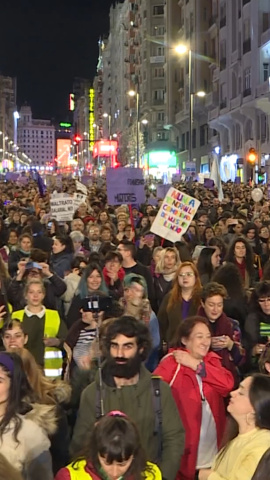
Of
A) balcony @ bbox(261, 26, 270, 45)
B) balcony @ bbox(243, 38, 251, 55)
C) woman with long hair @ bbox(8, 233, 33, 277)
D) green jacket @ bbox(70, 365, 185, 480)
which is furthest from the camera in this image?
balcony @ bbox(243, 38, 251, 55)

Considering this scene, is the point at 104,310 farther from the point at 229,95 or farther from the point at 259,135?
the point at 229,95

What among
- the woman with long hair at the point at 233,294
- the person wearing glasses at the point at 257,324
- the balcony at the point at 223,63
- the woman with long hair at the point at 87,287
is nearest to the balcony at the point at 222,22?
the balcony at the point at 223,63

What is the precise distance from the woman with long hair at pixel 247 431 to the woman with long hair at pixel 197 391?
0.95 metres

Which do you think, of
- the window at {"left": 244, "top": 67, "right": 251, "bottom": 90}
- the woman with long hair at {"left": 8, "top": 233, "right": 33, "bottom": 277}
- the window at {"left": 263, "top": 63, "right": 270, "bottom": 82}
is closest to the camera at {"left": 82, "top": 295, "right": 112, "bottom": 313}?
the woman with long hair at {"left": 8, "top": 233, "right": 33, "bottom": 277}

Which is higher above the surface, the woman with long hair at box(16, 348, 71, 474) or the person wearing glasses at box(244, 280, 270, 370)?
the person wearing glasses at box(244, 280, 270, 370)

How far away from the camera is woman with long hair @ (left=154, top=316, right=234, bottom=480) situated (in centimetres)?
509

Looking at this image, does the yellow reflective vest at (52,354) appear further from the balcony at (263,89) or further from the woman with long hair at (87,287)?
the balcony at (263,89)

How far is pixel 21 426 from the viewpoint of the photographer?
402 cm

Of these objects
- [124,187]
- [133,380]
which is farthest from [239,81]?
[133,380]

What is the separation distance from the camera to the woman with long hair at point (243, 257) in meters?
9.82

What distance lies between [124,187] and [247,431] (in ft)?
40.7

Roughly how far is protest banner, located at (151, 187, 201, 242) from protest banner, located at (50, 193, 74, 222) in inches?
155

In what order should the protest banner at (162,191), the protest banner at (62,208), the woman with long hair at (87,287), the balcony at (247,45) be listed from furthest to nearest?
the balcony at (247,45)
the protest banner at (162,191)
the protest banner at (62,208)
the woman with long hair at (87,287)

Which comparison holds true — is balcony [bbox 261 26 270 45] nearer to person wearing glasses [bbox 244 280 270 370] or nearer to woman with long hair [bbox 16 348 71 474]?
person wearing glasses [bbox 244 280 270 370]
